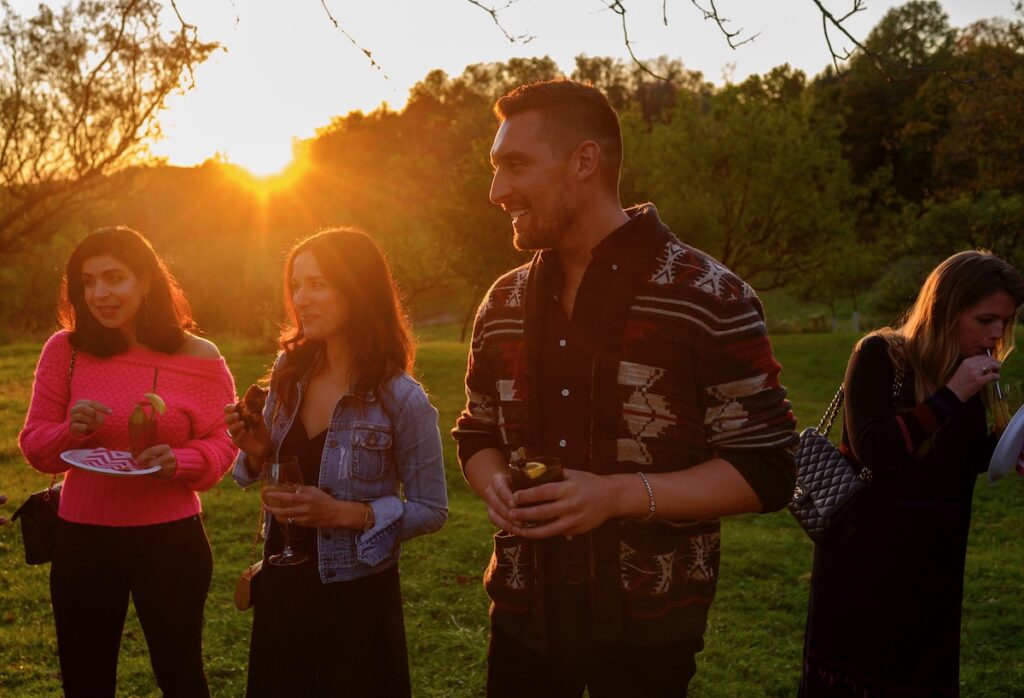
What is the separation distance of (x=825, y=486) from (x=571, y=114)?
2.04m

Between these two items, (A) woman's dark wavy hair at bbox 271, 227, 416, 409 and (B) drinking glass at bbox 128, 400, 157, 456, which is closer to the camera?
(A) woman's dark wavy hair at bbox 271, 227, 416, 409

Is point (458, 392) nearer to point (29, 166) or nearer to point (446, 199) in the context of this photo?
point (29, 166)

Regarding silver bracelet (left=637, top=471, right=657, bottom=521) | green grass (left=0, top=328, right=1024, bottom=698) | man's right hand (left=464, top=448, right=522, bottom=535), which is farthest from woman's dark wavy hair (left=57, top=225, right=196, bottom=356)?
green grass (left=0, top=328, right=1024, bottom=698)

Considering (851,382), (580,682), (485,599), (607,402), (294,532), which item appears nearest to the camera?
(607,402)

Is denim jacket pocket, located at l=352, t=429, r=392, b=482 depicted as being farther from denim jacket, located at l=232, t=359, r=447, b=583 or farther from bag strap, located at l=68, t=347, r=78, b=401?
bag strap, located at l=68, t=347, r=78, b=401

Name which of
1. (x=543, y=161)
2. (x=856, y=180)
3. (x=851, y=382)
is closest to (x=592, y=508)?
(x=543, y=161)

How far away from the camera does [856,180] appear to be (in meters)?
48.5

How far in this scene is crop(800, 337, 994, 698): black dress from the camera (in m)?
3.40

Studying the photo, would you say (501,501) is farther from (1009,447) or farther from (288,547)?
(1009,447)

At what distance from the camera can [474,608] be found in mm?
6727

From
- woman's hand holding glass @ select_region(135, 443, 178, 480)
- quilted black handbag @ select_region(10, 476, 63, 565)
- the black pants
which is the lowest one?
the black pants

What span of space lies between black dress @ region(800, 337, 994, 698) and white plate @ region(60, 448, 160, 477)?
2.86 meters

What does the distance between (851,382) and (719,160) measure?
26944 mm

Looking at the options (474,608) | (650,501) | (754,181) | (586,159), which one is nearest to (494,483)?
(650,501)
